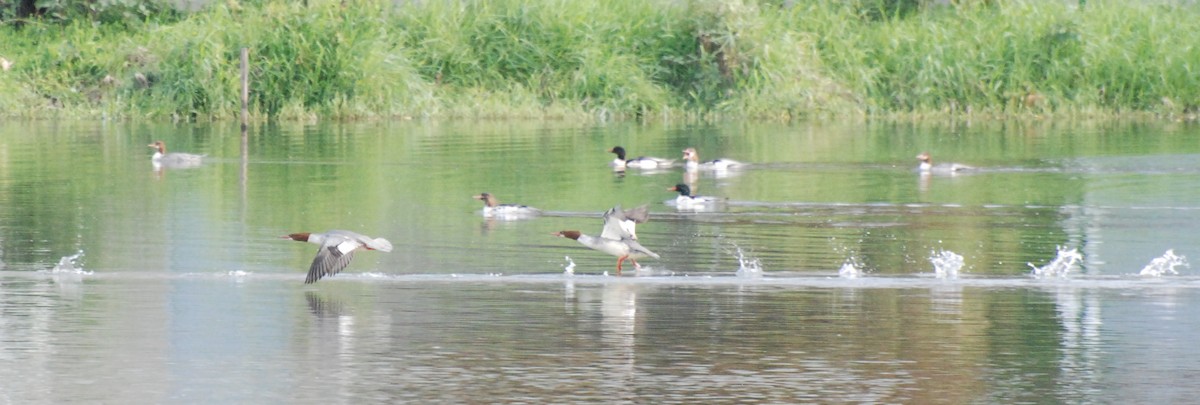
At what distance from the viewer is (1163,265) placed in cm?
1431

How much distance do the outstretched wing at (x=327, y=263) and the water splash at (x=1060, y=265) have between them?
4.68 metres

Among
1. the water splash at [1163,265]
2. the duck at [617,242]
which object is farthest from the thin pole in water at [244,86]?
the water splash at [1163,265]

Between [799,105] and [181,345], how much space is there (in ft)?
82.5

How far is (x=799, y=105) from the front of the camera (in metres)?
35.3

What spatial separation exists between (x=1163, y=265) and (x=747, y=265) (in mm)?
2887

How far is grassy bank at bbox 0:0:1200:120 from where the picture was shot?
3453 centimetres

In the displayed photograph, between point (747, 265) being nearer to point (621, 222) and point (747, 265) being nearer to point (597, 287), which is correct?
point (621, 222)

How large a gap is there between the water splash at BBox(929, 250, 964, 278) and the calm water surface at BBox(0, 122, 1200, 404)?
0.04 meters

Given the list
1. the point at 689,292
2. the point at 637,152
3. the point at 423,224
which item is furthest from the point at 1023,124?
the point at 689,292

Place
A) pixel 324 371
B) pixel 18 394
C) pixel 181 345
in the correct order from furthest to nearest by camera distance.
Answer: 1. pixel 181 345
2. pixel 324 371
3. pixel 18 394

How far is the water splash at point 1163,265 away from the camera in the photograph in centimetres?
1405

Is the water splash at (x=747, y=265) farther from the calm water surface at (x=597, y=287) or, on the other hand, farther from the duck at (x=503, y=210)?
the duck at (x=503, y=210)

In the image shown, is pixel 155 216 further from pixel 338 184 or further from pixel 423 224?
pixel 338 184

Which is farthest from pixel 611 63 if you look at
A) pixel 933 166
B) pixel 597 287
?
pixel 597 287
